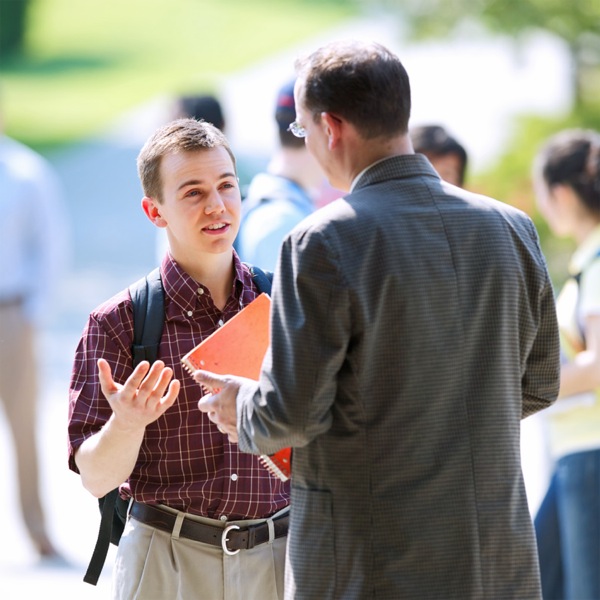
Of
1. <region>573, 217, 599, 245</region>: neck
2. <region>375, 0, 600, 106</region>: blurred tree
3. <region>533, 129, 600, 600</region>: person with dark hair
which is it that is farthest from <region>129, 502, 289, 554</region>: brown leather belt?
<region>375, 0, 600, 106</region>: blurred tree

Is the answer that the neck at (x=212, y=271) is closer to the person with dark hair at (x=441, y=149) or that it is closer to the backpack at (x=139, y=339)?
the backpack at (x=139, y=339)

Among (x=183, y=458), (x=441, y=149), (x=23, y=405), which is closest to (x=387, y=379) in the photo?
(x=183, y=458)

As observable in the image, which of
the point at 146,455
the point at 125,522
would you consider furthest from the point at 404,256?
the point at 125,522

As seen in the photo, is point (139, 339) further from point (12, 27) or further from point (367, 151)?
point (12, 27)

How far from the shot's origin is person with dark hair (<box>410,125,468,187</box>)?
4.79m

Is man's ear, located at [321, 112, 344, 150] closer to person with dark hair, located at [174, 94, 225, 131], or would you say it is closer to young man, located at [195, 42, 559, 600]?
young man, located at [195, 42, 559, 600]

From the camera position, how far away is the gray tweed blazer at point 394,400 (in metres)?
2.43

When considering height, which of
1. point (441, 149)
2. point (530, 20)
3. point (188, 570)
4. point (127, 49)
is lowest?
point (188, 570)

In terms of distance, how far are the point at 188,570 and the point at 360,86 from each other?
1.28 meters

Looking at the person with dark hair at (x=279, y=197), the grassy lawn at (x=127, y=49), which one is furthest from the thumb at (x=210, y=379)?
the grassy lawn at (x=127, y=49)

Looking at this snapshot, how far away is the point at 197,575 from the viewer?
292cm

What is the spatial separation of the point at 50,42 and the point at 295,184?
2390cm

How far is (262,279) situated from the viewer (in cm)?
315

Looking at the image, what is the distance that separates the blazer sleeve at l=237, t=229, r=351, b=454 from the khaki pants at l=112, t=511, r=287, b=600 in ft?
1.91
